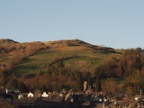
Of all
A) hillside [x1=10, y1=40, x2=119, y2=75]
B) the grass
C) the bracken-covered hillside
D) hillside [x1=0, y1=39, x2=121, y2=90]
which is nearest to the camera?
the bracken-covered hillside

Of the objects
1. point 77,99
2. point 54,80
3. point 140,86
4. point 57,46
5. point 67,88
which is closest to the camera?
point 77,99

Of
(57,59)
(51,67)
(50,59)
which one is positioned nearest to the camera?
(51,67)

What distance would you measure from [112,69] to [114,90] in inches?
881

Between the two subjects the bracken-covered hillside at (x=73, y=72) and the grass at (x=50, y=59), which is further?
the grass at (x=50, y=59)

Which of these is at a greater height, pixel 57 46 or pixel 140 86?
pixel 57 46

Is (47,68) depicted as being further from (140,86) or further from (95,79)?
(140,86)

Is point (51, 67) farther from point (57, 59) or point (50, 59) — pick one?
point (50, 59)

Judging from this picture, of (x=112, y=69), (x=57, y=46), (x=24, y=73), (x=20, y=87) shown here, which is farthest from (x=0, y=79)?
(x=57, y=46)

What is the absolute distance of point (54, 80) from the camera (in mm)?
110625

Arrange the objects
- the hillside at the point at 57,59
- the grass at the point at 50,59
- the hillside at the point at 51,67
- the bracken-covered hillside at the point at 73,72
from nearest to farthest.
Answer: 1. the bracken-covered hillside at the point at 73,72
2. the hillside at the point at 51,67
3. the grass at the point at 50,59
4. the hillside at the point at 57,59

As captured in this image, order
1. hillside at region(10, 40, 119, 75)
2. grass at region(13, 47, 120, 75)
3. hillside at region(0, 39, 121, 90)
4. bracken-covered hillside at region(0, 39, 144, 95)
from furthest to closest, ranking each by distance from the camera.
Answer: hillside at region(10, 40, 119, 75), grass at region(13, 47, 120, 75), hillside at region(0, 39, 121, 90), bracken-covered hillside at region(0, 39, 144, 95)

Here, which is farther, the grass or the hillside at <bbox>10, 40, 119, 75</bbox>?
the hillside at <bbox>10, 40, 119, 75</bbox>

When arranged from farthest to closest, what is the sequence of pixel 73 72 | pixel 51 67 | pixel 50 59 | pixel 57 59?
pixel 50 59 < pixel 57 59 < pixel 51 67 < pixel 73 72

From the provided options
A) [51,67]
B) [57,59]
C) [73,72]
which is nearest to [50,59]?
[57,59]
